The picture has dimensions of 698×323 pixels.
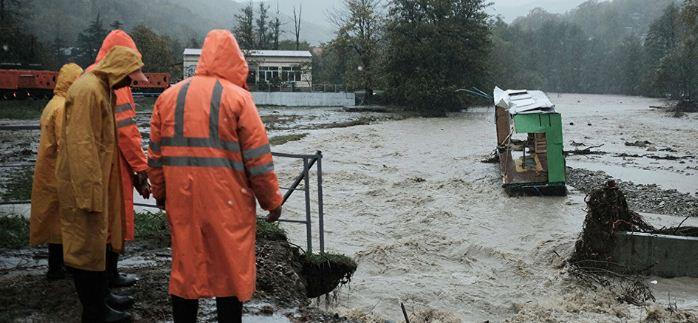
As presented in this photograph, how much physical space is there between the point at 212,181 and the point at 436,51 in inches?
1768

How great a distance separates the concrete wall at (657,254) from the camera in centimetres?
787

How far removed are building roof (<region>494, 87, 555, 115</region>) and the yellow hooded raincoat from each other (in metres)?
11.5

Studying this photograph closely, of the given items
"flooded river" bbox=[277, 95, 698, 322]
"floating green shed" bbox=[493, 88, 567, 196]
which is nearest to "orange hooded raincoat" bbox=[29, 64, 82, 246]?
"flooded river" bbox=[277, 95, 698, 322]

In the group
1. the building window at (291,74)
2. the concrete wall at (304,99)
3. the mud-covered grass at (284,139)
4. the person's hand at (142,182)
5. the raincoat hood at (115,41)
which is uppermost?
the building window at (291,74)

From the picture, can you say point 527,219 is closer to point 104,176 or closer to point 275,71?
point 104,176

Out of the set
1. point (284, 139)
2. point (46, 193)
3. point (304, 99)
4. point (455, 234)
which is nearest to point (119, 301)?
point (46, 193)

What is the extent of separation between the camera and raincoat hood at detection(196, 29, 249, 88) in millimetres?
3330

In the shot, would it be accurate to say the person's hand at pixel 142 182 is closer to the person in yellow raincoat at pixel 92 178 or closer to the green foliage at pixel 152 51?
the person in yellow raincoat at pixel 92 178

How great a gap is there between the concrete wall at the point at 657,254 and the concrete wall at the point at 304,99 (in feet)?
148

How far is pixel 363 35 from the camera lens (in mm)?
54094

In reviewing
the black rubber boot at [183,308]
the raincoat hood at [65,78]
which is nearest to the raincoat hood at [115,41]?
the raincoat hood at [65,78]

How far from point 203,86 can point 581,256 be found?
6863 millimetres

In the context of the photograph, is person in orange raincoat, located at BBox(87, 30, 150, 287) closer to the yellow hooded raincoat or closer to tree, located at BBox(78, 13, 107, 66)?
the yellow hooded raincoat

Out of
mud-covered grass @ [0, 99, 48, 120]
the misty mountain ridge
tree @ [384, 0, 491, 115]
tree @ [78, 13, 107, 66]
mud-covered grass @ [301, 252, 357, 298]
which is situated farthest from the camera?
the misty mountain ridge
